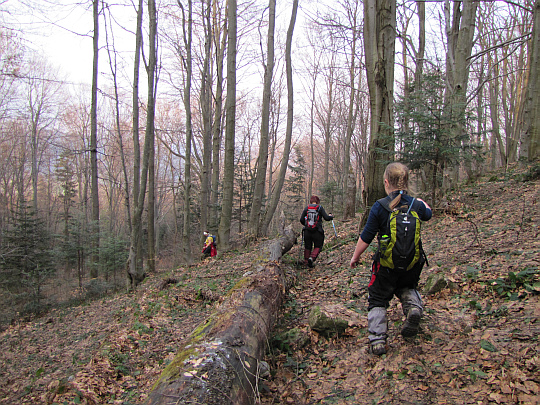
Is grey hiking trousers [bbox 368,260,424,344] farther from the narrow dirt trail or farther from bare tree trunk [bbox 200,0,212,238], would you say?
bare tree trunk [bbox 200,0,212,238]

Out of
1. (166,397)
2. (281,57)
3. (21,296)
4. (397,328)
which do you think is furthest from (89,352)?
Result: (281,57)

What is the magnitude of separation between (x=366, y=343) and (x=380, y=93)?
634 cm

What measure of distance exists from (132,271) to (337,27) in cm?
1194

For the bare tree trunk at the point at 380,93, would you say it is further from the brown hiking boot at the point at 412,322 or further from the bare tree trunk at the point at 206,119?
the bare tree trunk at the point at 206,119

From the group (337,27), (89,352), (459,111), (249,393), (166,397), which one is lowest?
(89,352)

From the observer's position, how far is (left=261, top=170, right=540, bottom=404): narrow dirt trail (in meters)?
2.42

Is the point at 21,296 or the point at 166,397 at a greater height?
the point at 166,397

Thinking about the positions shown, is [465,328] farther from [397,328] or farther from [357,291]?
[357,291]

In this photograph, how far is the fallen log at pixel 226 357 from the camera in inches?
97.6

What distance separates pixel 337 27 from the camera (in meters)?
10.8

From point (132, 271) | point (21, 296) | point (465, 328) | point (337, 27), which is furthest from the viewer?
point (21, 296)

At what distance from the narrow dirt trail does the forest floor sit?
0.01 meters

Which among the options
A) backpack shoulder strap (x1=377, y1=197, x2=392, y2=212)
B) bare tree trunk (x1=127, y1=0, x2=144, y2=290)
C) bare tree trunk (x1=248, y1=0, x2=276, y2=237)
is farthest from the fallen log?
bare tree trunk (x1=127, y1=0, x2=144, y2=290)

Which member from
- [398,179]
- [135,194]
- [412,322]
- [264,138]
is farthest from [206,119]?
[412,322]
